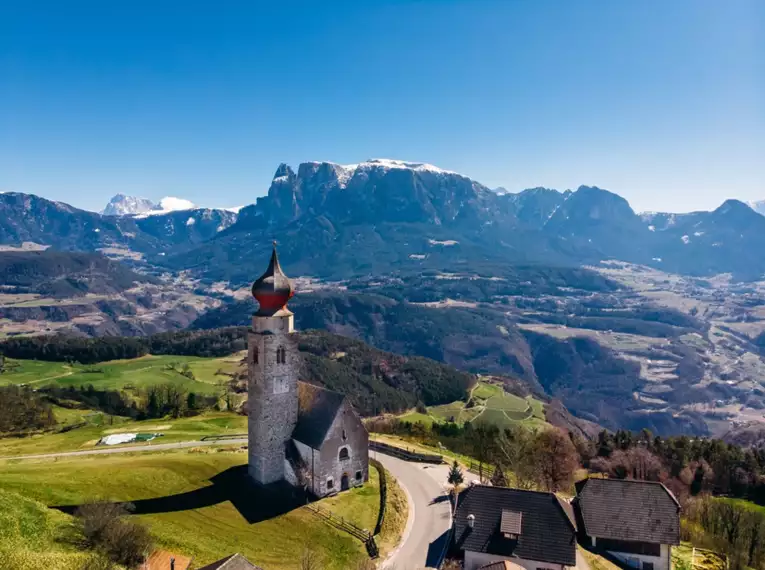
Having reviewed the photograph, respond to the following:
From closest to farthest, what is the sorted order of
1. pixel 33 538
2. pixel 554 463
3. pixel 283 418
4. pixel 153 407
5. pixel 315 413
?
pixel 33 538
pixel 283 418
pixel 315 413
pixel 554 463
pixel 153 407

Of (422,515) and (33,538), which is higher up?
(33,538)

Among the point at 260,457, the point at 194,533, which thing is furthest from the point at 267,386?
the point at 194,533

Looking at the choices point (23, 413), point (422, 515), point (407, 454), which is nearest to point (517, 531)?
point (422, 515)

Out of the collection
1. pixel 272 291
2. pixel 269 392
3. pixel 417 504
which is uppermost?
pixel 272 291

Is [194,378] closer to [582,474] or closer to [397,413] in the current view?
[397,413]

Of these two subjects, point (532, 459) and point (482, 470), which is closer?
point (532, 459)

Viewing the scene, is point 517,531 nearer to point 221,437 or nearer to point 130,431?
point 221,437
